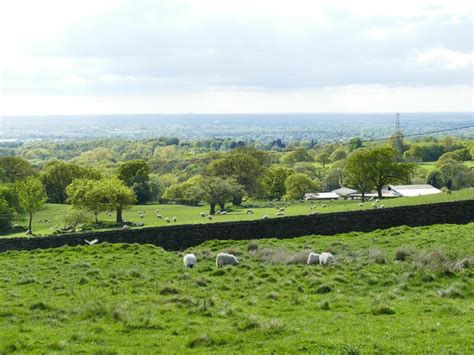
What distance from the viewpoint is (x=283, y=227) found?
103 feet

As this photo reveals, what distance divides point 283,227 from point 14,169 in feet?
246

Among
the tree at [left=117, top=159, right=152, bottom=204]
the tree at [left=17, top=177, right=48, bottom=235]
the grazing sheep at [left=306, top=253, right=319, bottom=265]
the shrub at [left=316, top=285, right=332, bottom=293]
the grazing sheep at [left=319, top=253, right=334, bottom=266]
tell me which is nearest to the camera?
the shrub at [left=316, top=285, right=332, bottom=293]

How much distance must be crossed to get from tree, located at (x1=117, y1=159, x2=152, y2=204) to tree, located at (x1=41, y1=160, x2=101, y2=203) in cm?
422

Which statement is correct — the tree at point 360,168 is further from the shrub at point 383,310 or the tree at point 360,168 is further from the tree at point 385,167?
the shrub at point 383,310

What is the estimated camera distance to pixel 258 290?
17656 mm

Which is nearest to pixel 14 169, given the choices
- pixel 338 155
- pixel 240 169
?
pixel 240 169

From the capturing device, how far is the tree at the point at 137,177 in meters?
93.7

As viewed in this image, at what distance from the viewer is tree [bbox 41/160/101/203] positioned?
302 ft

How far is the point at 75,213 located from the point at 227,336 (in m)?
55.2

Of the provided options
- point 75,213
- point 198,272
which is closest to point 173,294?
point 198,272

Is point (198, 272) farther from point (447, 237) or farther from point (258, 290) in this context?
point (447, 237)

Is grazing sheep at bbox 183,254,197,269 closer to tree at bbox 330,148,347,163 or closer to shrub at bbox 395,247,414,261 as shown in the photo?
shrub at bbox 395,247,414,261

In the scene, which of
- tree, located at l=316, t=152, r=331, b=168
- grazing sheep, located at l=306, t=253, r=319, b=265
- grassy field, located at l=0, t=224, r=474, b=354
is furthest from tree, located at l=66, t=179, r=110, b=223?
tree, located at l=316, t=152, r=331, b=168

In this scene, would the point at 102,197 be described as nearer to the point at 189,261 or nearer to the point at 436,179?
the point at 189,261
